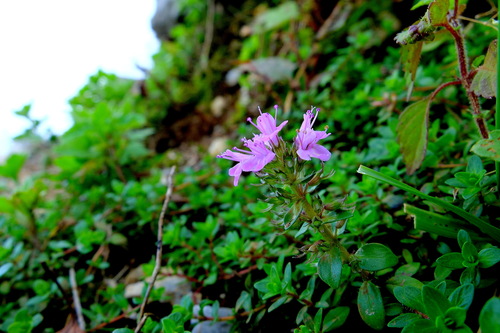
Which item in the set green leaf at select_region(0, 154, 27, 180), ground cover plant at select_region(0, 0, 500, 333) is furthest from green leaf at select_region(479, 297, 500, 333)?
green leaf at select_region(0, 154, 27, 180)

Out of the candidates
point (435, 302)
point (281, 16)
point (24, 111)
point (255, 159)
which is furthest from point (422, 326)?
point (24, 111)

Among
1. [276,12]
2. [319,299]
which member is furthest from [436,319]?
[276,12]

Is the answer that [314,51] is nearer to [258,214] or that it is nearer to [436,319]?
[258,214]

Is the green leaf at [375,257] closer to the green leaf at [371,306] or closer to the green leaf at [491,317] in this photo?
the green leaf at [371,306]

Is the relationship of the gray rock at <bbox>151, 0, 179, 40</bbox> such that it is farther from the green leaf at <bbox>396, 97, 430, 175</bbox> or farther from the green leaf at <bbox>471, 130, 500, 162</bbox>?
the green leaf at <bbox>471, 130, 500, 162</bbox>

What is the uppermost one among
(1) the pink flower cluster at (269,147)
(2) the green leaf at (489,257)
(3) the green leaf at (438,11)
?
(3) the green leaf at (438,11)

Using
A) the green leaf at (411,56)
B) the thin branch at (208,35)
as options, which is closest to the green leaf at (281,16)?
the thin branch at (208,35)
